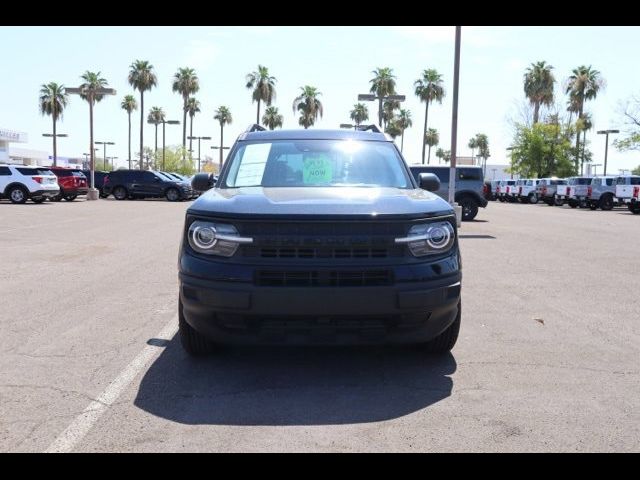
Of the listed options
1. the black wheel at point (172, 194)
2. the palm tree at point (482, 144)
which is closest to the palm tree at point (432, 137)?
the palm tree at point (482, 144)

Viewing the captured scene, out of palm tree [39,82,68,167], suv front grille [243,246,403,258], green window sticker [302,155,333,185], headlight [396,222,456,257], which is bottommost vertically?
suv front grille [243,246,403,258]

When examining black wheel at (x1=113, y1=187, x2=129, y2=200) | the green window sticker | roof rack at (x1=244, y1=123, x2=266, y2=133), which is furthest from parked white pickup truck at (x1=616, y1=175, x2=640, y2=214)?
the green window sticker

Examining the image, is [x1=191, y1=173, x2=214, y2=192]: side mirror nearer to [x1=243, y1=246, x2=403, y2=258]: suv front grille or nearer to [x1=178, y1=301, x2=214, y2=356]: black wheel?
[x1=178, y1=301, x2=214, y2=356]: black wheel

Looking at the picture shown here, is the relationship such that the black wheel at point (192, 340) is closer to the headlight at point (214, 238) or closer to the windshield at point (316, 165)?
the headlight at point (214, 238)

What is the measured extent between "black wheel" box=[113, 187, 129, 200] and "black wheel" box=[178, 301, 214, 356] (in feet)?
115

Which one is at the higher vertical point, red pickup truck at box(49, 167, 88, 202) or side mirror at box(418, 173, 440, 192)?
side mirror at box(418, 173, 440, 192)

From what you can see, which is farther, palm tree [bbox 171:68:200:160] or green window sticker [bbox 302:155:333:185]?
palm tree [bbox 171:68:200:160]

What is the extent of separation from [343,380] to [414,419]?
80cm

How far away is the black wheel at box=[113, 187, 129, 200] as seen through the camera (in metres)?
37.6

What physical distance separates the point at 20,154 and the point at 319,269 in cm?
13120
